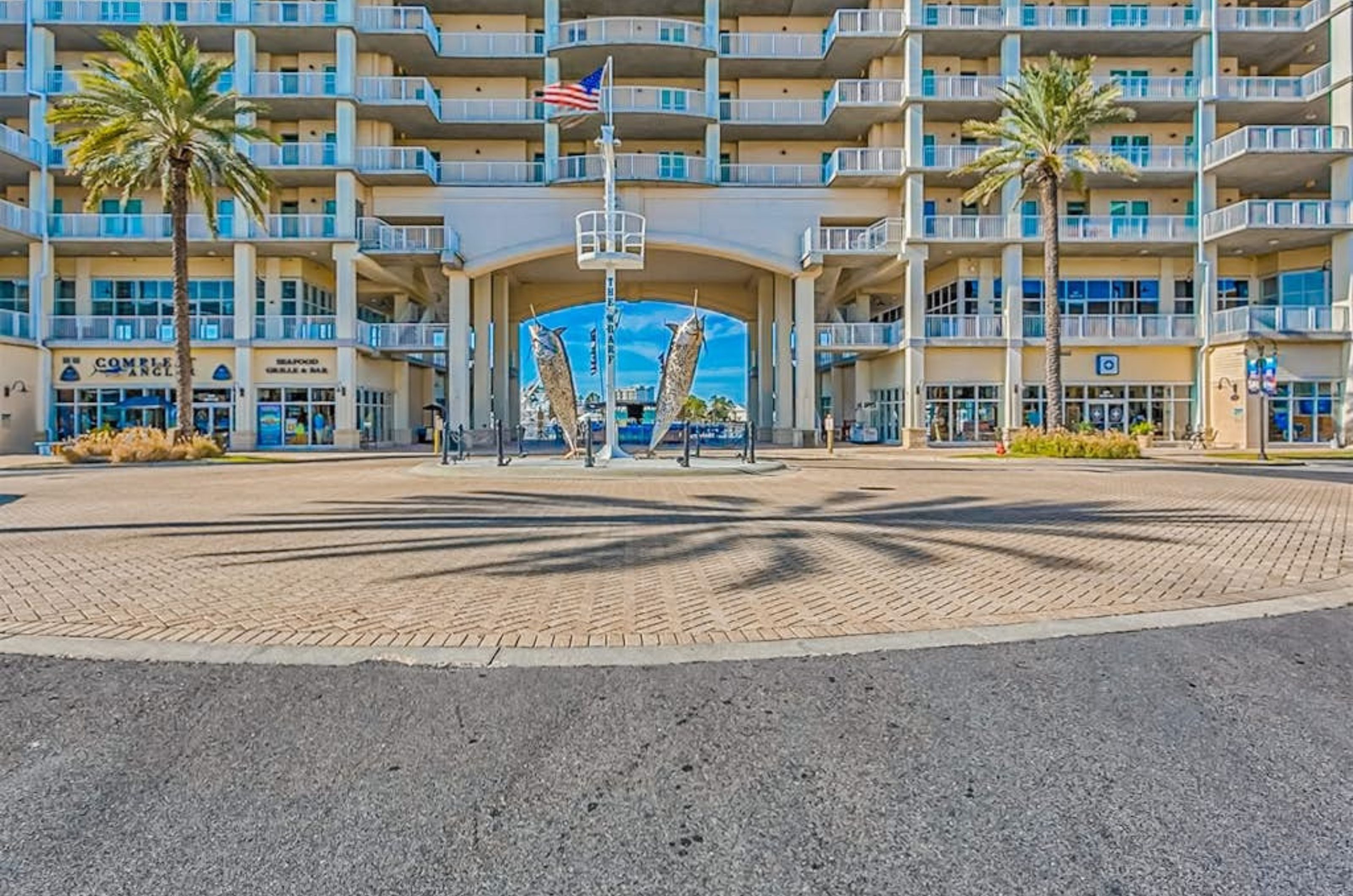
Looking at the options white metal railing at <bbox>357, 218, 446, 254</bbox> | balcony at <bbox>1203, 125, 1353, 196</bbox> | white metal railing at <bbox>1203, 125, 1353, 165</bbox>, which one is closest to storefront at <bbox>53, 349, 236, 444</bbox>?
white metal railing at <bbox>357, 218, 446, 254</bbox>

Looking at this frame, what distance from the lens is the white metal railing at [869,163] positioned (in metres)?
37.2

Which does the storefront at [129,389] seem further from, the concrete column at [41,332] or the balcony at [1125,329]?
the balcony at [1125,329]

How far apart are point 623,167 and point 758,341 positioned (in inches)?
510

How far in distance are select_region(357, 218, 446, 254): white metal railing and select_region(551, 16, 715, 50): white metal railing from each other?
10.4 meters

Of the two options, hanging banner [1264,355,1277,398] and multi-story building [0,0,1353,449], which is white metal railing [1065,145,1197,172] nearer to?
multi-story building [0,0,1353,449]

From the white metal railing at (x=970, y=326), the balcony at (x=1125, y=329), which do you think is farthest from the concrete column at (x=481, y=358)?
the balcony at (x=1125, y=329)

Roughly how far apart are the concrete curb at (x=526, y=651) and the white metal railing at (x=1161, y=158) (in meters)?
38.7

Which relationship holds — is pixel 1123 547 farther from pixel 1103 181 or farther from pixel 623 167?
pixel 1103 181

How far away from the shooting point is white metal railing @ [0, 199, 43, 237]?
33.5 metres

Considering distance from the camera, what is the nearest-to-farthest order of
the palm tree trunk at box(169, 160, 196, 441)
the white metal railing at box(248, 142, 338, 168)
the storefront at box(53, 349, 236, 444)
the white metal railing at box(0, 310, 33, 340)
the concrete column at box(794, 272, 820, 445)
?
the palm tree trunk at box(169, 160, 196, 441), the white metal railing at box(0, 310, 33, 340), the storefront at box(53, 349, 236, 444), the white metal railing at box(248, 142, 338, 168), the concrete column at box(794, 272, 820, 445)

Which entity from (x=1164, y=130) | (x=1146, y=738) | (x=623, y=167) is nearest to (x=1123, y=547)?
(x=1146, y=738)

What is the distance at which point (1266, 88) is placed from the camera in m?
37.2

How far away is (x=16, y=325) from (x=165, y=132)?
13640 millimetres

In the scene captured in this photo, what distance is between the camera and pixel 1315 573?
26.0 feet
